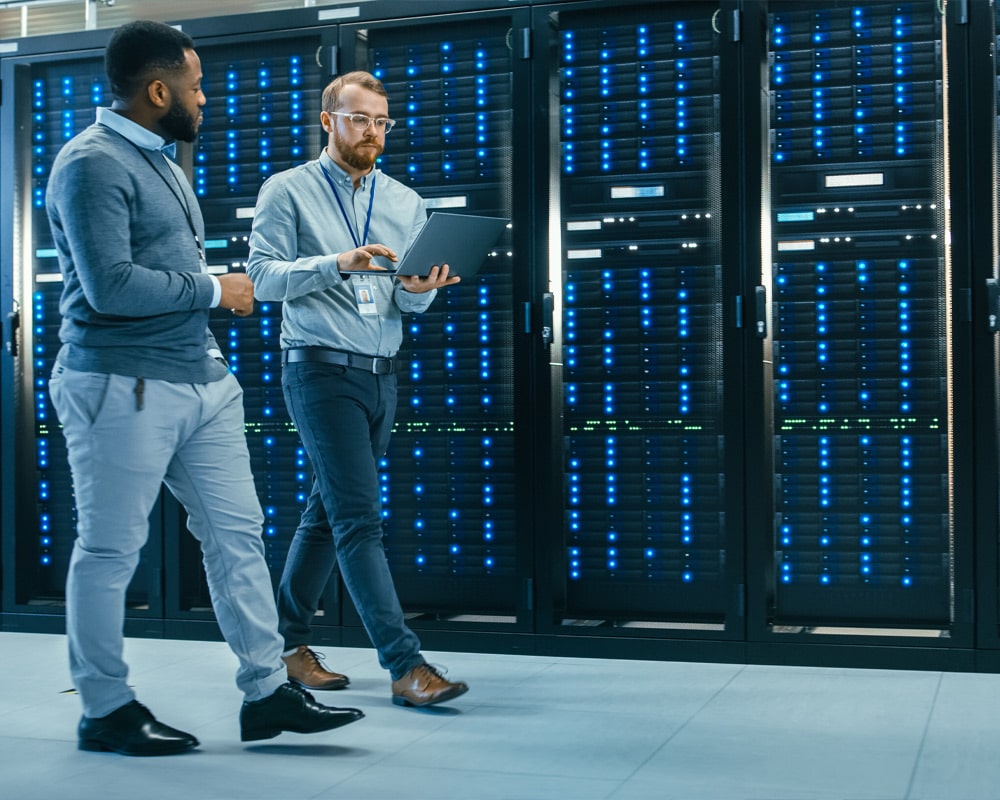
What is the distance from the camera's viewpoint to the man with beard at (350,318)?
290 centimetres

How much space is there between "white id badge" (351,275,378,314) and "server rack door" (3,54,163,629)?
1.81 meters

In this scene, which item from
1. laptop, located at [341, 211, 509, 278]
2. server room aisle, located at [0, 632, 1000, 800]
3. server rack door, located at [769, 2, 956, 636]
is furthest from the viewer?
server rack door, located at [769, 2, 956, 636]

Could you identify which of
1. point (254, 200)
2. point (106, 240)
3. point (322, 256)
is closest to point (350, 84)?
point (322, 256)

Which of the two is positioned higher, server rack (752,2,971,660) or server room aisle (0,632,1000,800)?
server rack (752,2,971,660)

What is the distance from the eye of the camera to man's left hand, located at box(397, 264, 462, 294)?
114 inches

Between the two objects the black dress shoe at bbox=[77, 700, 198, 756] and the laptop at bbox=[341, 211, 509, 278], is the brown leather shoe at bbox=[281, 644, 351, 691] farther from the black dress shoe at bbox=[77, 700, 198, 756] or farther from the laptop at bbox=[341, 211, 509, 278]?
the laptop at bbox=[341, 211, 509, 278]

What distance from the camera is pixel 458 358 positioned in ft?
12.7

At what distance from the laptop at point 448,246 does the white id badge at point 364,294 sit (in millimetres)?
58

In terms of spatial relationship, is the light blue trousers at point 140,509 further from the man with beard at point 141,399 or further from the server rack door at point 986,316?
the server rack door at point 986,316

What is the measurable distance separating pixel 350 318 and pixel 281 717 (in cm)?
101

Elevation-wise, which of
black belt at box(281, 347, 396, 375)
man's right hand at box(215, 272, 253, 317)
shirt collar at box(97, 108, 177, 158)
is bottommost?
black belt at box(281, 347, 396, 375)

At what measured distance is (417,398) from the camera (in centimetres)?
392

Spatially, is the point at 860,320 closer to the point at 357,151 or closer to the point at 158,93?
the point at 357,151

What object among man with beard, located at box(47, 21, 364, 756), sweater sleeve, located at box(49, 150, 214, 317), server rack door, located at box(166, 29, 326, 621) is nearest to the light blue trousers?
man with beard, located at box(47, 21, 364, 756)
